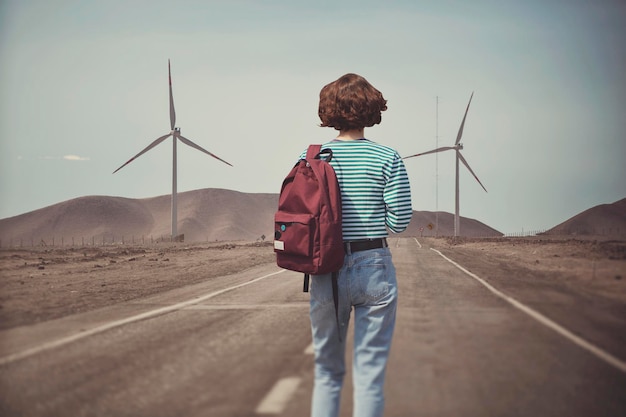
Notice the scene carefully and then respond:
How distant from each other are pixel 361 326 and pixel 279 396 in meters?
1.43

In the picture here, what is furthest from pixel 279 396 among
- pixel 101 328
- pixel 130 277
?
pixel 130 277

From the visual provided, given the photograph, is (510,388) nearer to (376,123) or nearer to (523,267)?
(376,123)

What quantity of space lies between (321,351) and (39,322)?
7220 millimetres

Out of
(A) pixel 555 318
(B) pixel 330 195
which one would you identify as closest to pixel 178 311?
(A) pixel 555 318

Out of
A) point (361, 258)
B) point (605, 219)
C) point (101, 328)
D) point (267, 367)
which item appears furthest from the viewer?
point (101, 328)

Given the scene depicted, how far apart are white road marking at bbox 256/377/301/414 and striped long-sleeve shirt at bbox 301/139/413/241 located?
1588 millimetres

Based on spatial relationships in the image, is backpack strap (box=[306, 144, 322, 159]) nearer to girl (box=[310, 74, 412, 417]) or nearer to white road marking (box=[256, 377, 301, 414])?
girl (box=[310, 74, 412, 417])

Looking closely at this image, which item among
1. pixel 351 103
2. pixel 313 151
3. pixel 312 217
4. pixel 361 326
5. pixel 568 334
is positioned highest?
pixel 351 103

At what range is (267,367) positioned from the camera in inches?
259

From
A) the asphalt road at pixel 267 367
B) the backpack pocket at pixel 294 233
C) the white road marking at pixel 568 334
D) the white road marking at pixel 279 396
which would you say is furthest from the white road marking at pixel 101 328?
the white road marking at pixel 568 334

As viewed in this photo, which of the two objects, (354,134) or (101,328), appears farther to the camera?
(101,328)

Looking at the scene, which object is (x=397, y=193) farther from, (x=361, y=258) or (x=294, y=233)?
(x=294, y=233)

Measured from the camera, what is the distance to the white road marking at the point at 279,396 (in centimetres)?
512

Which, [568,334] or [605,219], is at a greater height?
[605,219]
